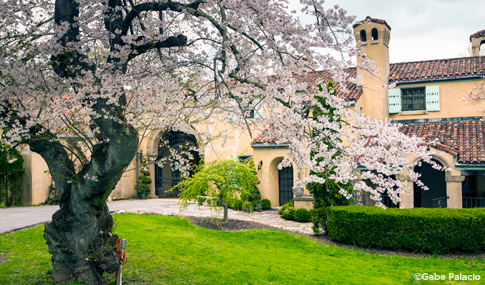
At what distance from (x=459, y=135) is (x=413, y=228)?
27.2 ft

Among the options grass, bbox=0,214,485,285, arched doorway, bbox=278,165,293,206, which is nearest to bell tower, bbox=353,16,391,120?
arched doorway, bbox=278,165,293,206

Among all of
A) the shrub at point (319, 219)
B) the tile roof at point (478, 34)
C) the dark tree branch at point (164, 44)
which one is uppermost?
the tile roof at point (478, 34)

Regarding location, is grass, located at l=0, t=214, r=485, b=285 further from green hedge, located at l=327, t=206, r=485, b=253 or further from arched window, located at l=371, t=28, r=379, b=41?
arched window, located at l=371, t=28, r=379, b=41

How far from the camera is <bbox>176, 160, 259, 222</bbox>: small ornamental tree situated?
37.1ft

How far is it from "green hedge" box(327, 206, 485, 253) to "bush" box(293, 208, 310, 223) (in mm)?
3016

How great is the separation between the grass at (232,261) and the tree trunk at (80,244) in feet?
1.42

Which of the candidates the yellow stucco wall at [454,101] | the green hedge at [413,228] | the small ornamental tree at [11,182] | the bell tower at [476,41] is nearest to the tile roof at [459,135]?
the yellow stucco wall at [454,101]

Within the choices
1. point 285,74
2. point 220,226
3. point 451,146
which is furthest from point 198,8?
point 451,146

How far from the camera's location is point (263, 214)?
1524cm

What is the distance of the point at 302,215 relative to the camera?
13492 millimetres

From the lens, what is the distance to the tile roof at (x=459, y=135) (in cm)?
1373

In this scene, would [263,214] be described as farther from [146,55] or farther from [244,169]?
[146,55]

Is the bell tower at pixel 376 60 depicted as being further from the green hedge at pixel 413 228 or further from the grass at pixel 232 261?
the grass at pixel 232 261

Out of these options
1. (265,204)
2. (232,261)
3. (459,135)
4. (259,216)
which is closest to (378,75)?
(459,135)
